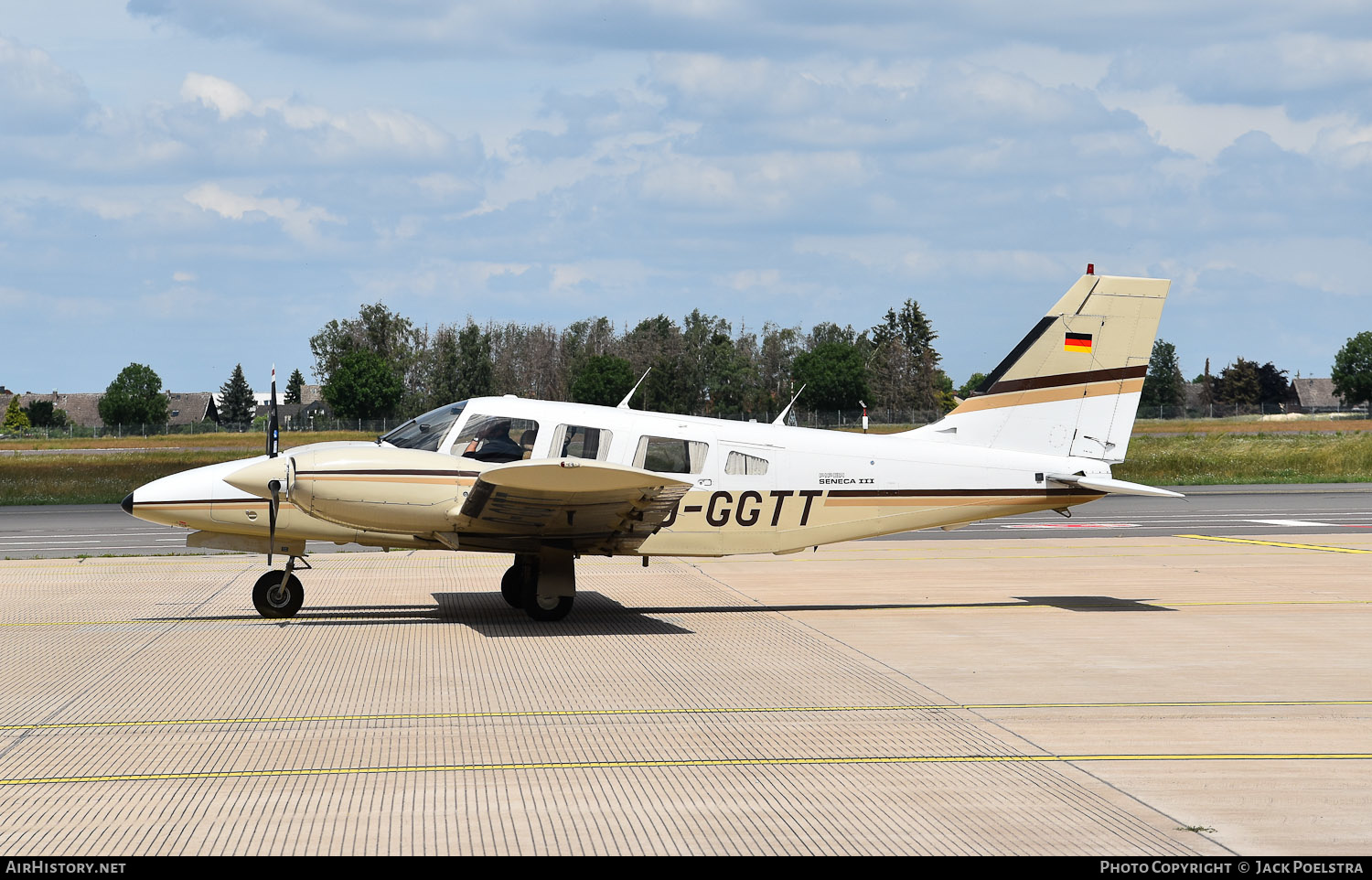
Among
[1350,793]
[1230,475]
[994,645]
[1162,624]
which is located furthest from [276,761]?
[1230,475]

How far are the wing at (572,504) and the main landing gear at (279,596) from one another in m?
2.20

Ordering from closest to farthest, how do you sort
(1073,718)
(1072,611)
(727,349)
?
(1073,718) → (1072,611) → (727,349)

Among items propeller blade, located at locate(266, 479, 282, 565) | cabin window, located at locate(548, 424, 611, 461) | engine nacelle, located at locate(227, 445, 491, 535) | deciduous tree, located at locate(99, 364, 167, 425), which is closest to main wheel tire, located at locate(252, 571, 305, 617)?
propeller blade, located at locate(266, 479, 282, 565)

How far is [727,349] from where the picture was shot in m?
99.1

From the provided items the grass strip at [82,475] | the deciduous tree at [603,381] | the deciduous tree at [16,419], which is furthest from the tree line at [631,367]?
the deciduous tree at [16,419]

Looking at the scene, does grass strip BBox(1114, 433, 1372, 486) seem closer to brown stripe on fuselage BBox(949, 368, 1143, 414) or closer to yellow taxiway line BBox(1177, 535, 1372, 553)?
yellow taxiway line BBox(1177, 535, 1372, 553)

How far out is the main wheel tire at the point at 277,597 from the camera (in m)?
13.5

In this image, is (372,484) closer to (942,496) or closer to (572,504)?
(572,504)

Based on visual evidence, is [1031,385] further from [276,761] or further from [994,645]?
[276,761]

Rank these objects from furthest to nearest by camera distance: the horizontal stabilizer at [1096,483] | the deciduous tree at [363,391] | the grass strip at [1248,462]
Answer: the deciduous tree at [363,391]
the grass strip at [1248,462]
the horizontal stabilizer at [1096,483]

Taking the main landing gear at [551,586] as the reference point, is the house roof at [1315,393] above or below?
above

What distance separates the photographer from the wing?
11.7m

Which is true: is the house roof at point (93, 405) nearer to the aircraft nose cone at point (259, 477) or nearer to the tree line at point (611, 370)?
the tree line at point (611, 370)

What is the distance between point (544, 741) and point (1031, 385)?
8941 mm
